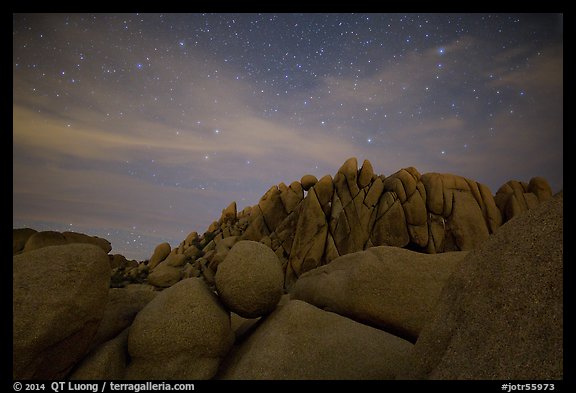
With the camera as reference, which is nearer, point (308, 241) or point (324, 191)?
point (308, 241)

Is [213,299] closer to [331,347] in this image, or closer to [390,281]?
[331,347]

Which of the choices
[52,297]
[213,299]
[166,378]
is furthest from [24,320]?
[213,299]

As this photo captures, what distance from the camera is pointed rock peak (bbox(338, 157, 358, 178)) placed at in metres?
30.8

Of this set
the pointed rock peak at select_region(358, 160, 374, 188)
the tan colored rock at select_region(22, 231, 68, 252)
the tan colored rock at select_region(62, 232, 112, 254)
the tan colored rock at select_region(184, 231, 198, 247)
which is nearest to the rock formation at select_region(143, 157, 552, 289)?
the pointed rock peak at select_region(358, 160, 374, 188)

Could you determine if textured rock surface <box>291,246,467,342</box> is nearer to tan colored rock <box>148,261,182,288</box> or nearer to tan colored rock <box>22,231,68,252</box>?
tan colored rock <box>22,231,68,252</box>

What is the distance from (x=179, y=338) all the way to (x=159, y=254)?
40.1 m

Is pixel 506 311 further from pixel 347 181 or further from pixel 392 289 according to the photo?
pixel 347 181

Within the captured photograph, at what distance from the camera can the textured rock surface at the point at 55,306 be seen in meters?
5.13

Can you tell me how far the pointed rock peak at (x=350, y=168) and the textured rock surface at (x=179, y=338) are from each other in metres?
25.3

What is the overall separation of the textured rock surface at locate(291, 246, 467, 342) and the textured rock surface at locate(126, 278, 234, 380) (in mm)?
3262

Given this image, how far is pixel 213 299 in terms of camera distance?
7.29 metres

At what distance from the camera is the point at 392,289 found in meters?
7.89

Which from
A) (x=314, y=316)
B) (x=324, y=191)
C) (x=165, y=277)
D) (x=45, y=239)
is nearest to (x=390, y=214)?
(x=324, y=191)
